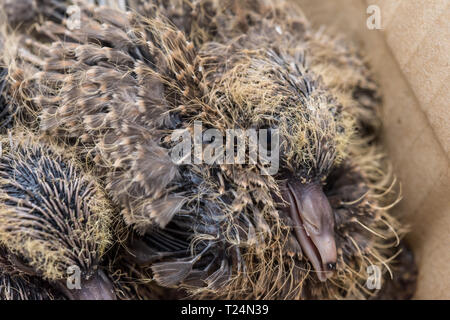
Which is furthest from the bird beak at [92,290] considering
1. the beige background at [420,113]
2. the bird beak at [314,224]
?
the beige background at [420,113]

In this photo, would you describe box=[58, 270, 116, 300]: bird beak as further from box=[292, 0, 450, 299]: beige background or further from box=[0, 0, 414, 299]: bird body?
box=[292, 0, 450, 299]: beige background

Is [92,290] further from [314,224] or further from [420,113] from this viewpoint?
[420,113]

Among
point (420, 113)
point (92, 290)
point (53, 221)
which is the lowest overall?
point (92, 290)

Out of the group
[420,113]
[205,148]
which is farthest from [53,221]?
[420,113]

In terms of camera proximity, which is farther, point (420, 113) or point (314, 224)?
point (420, 113)

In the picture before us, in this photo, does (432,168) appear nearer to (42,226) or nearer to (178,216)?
(178,216)

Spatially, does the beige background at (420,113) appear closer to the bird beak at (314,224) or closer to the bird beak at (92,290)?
the bird beak at (314,224)

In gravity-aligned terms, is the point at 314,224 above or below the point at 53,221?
above

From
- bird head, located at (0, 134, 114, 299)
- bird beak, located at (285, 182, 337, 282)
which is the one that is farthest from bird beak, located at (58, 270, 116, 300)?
bird beak, located at (285, 182, 337, 282)

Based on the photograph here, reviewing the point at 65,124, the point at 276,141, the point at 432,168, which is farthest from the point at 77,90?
the point at 432,168
